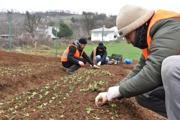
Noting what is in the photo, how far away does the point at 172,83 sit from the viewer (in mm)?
3607

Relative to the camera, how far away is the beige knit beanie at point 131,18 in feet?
14.3

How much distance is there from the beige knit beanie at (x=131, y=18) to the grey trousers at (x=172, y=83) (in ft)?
2.45

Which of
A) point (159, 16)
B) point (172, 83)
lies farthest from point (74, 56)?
point (172, 83)

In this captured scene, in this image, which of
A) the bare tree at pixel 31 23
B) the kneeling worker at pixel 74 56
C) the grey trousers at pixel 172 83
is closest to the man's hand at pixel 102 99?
the grey trousers at pixel 172 83

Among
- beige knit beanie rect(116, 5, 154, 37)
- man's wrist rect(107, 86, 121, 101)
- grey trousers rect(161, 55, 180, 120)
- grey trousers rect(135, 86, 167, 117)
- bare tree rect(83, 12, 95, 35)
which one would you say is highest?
beige knit beanie rect(116, 5, 154, 37)

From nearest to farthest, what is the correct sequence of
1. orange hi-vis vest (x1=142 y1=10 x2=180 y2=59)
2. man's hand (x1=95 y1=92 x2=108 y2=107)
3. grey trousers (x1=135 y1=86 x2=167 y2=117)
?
orange hi-vis vest (x1=142 y1=10 x2=180 y2=59) → man's hand (x1=95 y1=92 x2=108 y2=107) → grey trousers (x1=135 y1=86 x2=167 y2=117)

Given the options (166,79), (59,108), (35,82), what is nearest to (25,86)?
(35,82)

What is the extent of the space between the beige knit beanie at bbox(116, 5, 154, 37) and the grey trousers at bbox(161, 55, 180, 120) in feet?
2.45

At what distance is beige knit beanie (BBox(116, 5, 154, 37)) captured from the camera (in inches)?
172

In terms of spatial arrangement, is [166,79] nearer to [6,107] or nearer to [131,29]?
[131,29]

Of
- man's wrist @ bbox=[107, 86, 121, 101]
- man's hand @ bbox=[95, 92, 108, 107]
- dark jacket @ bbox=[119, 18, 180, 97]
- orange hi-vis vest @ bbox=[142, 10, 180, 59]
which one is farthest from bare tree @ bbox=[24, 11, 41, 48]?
dark jacket @ bbox=[119, 18, 180, 97]

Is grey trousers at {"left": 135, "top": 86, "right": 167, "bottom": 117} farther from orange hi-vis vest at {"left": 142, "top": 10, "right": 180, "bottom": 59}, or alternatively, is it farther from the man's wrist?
orange hi-vis vest at {"left": 142, "top": 10, "right": 180, "bottom": 59}

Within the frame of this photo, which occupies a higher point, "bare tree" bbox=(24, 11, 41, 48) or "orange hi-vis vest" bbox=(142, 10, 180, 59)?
"orange hi-vis vest" bbox=(142, 10, 180, 59)

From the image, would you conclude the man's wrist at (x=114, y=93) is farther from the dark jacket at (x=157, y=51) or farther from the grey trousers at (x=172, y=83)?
the grey trousers at (x=172, y=83)
